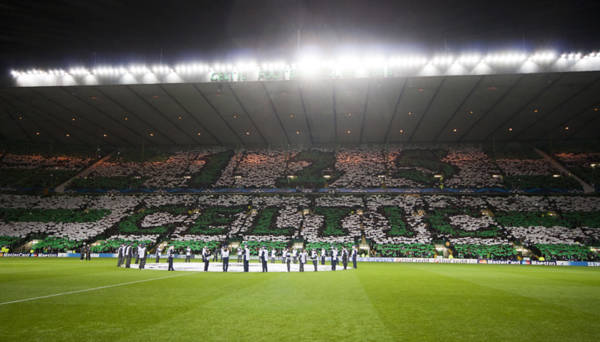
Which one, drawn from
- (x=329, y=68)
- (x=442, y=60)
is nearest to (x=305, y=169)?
(x=329, y=68)

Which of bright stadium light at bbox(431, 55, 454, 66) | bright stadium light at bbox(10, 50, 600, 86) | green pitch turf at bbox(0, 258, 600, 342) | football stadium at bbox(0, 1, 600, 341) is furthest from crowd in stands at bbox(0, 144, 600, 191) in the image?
green pitch turf at bbox(0, 258, 600, 342)

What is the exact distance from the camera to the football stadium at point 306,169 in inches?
680

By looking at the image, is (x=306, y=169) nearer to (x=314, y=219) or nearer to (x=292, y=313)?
(x=314, y=219)

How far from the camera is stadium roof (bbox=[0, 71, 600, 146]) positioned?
3488 cm

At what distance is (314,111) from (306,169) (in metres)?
10.9

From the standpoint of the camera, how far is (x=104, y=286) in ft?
41.5

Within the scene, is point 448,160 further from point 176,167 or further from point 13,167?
point 13,167

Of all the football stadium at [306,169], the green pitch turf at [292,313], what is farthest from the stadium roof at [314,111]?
the green pitch turf at [292,313]

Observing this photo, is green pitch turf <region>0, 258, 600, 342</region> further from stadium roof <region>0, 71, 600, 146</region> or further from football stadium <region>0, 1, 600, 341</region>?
stadium roof <region>0, 71, 600, 146</region>

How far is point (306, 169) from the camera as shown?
5003 centimetres

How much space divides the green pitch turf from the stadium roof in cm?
2519

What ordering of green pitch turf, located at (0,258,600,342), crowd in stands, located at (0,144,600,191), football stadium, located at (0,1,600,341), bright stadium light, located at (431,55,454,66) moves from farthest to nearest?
crowd in stands, located at (0,144,600,191) < bright stadium light, located at (431,55,454,66) < football stadium, located at (0,1,600,341) < green pitch turf, located at (0,258,600,342)

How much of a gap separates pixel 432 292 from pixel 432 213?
105 ft

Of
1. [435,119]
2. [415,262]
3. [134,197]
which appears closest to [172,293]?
[415,262]
